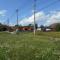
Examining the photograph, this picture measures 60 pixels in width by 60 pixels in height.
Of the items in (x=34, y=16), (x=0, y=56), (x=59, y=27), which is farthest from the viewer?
(x=59, y=27)

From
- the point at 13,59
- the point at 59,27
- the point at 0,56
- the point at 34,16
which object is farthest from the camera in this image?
the point at 59,27

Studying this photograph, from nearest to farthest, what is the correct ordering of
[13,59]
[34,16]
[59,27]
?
[13,59], [34,16], [59,27]

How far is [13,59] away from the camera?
9.15 m

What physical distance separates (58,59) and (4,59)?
6.92ft

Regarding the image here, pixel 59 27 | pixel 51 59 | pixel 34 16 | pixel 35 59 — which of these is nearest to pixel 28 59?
pixel 35 59

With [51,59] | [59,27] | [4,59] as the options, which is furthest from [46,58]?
[59,27]

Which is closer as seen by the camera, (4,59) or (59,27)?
(4,59)

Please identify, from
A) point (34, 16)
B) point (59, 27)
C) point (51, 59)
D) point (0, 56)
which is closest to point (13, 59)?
point (0, 56)

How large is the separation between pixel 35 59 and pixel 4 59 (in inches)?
46.4

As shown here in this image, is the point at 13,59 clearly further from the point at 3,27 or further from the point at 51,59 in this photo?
the point at 3,27

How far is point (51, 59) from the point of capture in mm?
9188

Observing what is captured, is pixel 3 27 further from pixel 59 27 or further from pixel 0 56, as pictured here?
pixel 0 56

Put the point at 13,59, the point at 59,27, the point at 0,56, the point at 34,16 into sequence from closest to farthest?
the point at 13,59 → the point at 0,56 → the point at 34,16 → the point at 59,27

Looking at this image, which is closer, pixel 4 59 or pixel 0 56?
pixel 4 59
